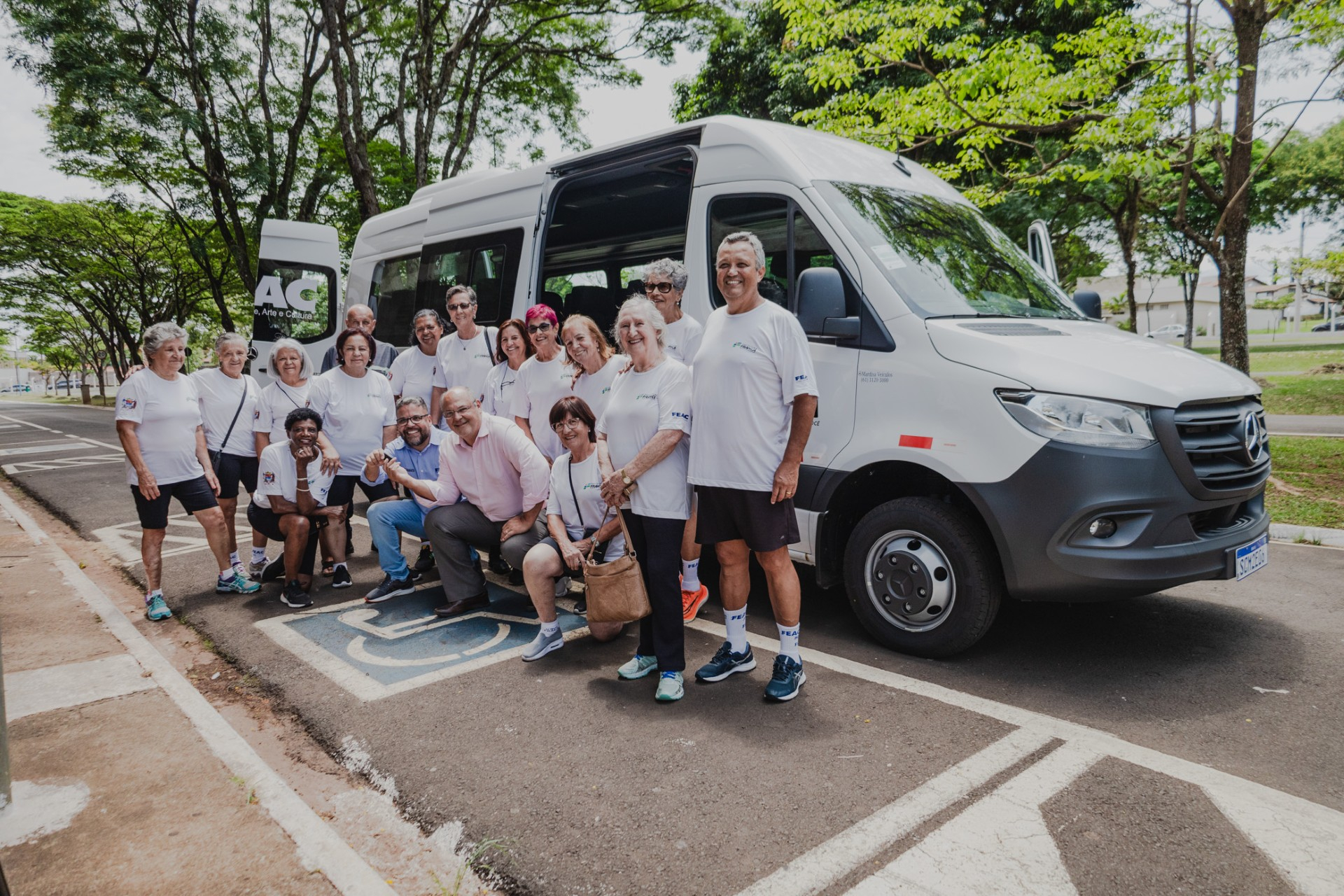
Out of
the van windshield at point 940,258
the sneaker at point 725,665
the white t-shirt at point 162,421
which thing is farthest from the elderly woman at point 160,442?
the van windshield at point 940,258

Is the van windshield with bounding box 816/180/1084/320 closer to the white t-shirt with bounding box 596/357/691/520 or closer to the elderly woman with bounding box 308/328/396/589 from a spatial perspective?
the white t-shirt with bounding box 596/357/691/520

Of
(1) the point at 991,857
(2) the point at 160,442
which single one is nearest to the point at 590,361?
(2) the point at 160,442

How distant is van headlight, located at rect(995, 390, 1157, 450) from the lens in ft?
11.1

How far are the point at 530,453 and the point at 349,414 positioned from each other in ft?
5.45

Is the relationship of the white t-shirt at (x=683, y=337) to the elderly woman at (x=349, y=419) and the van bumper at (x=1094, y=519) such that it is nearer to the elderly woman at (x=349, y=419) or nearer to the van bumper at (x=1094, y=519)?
the van bumper at (x=1094, y=519)

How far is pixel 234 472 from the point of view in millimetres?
5691

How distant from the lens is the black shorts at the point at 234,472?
5.65 metres

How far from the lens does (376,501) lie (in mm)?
5723

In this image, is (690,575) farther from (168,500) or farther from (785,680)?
(168,500)

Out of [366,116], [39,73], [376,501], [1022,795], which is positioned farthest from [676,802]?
[366,116]

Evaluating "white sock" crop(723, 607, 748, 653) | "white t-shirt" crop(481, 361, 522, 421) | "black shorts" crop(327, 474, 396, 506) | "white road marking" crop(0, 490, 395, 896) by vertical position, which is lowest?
"white road marking" crop(0, 490, 395, 896)

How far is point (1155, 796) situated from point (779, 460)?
1.76 meters

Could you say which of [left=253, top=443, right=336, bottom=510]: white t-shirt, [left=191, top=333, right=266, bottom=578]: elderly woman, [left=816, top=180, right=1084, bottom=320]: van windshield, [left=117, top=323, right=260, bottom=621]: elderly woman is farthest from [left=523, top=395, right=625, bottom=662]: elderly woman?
[left=191, top=333, right=266, bottom=578]: elderly woman

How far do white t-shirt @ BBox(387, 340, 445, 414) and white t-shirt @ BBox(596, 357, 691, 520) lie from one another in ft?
10.6
